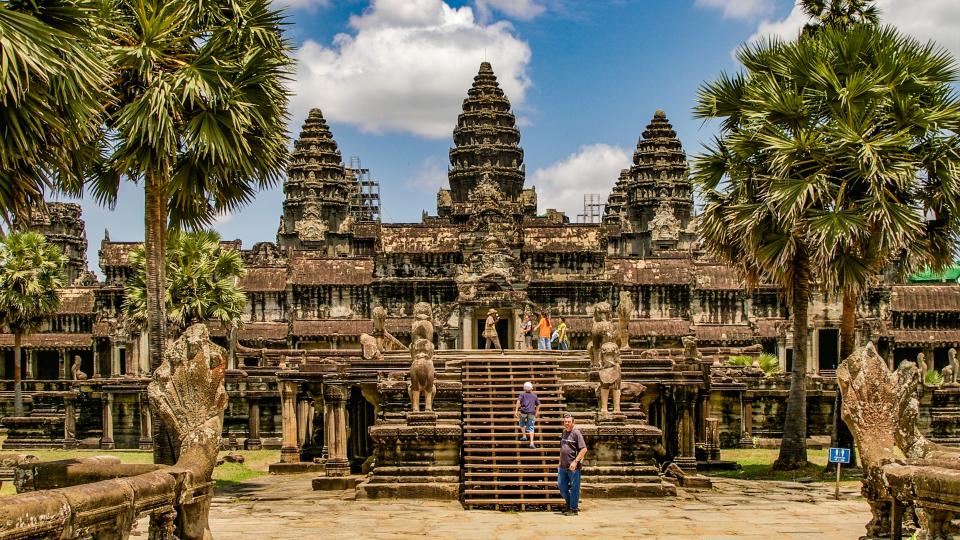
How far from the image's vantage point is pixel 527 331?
37.3 meters

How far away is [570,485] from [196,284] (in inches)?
935

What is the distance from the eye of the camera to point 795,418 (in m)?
24.1

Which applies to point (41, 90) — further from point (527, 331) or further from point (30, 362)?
point (30, 362)

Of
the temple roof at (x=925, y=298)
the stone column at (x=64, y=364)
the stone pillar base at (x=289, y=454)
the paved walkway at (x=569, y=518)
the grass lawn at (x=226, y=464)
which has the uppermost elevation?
the temple roof at (x=925, y=298)

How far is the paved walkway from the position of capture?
1502 centimetres

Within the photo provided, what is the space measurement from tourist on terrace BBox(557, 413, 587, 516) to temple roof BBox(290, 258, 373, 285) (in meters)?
30.8

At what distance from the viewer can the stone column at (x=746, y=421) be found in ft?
110

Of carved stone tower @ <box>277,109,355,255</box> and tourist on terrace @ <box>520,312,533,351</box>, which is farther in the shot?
carved stone tower @ <box>277,109,355,255</box>

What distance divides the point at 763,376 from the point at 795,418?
12.2 metres

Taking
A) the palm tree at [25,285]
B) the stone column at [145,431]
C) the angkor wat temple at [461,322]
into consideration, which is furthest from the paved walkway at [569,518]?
the palm tree at [25,285]

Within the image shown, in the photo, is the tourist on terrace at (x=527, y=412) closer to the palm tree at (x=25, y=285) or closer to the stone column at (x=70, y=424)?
the stone column at (x=70, y=424)

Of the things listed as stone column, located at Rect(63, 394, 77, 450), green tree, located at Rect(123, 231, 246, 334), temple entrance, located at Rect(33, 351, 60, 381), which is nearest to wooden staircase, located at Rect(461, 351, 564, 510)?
green tree, located at Rect(123, 231, 246, 334)

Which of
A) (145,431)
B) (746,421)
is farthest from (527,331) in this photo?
(145,431)

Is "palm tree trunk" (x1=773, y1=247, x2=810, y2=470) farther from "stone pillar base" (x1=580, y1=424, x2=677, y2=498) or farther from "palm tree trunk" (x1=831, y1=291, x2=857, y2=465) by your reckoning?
"stone pillar base" (x1=580, y1=424, x2=677, y2=498)
